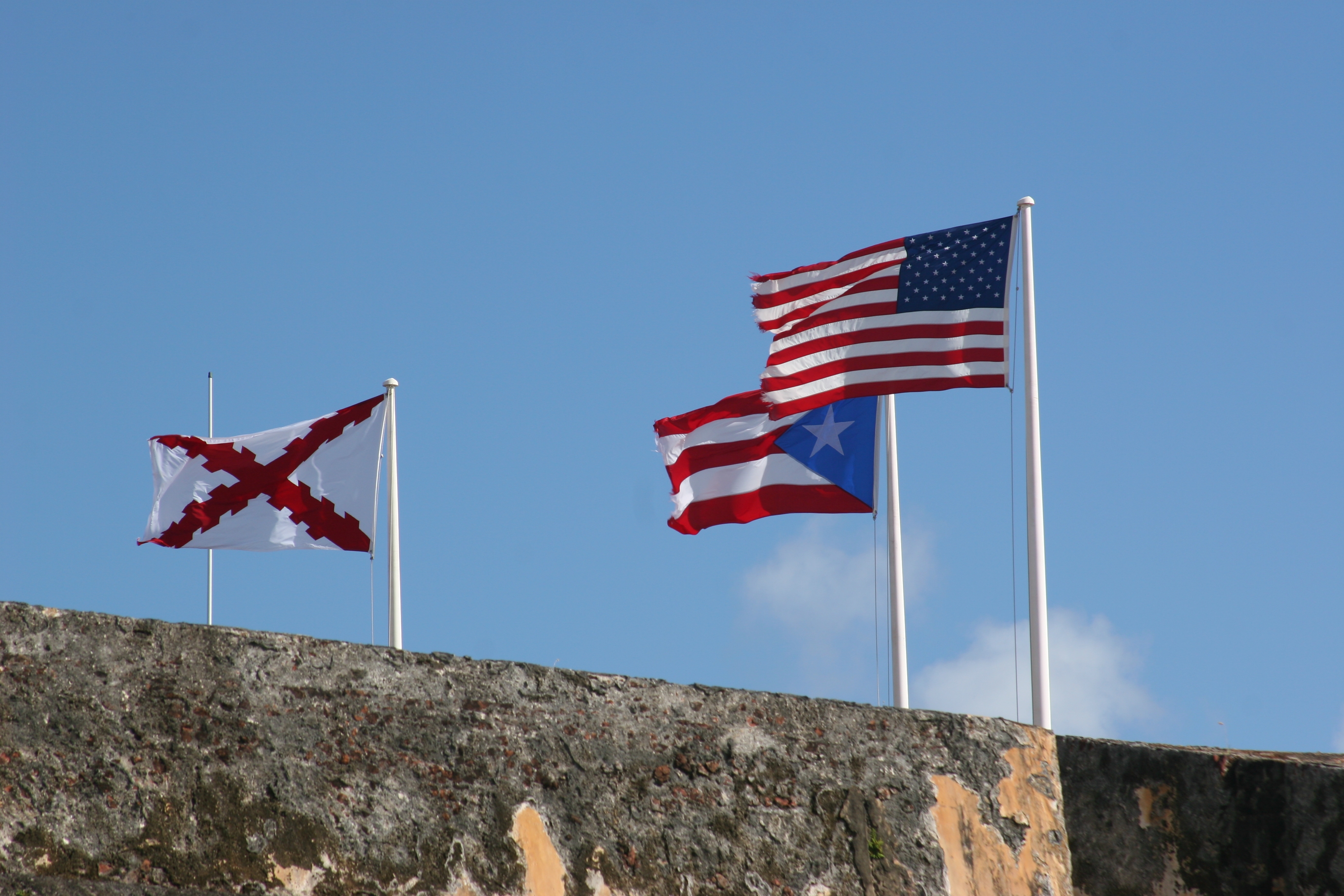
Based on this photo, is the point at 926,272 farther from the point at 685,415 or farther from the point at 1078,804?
the point at 1078,804

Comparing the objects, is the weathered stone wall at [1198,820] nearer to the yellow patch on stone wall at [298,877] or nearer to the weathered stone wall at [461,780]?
the weathered stone wall at [461,780]

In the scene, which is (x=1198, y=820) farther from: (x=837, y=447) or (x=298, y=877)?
(x=837, y=447)

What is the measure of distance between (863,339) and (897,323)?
257 mm

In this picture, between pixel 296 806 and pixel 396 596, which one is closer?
pixel 296 806

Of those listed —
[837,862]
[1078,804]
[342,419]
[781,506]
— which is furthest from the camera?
[342,419]

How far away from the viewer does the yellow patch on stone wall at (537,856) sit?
368 centimetres

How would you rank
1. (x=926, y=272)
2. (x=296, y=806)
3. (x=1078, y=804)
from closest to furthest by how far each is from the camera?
(x=296, y=806) → (x=1078, y=804) → (x=926, y=272)

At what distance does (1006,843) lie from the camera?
4.21 m

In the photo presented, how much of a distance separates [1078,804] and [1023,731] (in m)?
0.29

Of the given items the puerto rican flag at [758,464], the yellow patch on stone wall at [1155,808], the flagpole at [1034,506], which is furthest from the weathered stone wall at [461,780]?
the puerto rican flag at [758,464]

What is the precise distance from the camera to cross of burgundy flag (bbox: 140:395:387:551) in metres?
11.5

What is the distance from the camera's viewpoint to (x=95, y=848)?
330 cm

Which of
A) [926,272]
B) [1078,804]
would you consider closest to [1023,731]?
[1078,804]

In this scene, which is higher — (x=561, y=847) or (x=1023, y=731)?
(x=1023, y=731)
